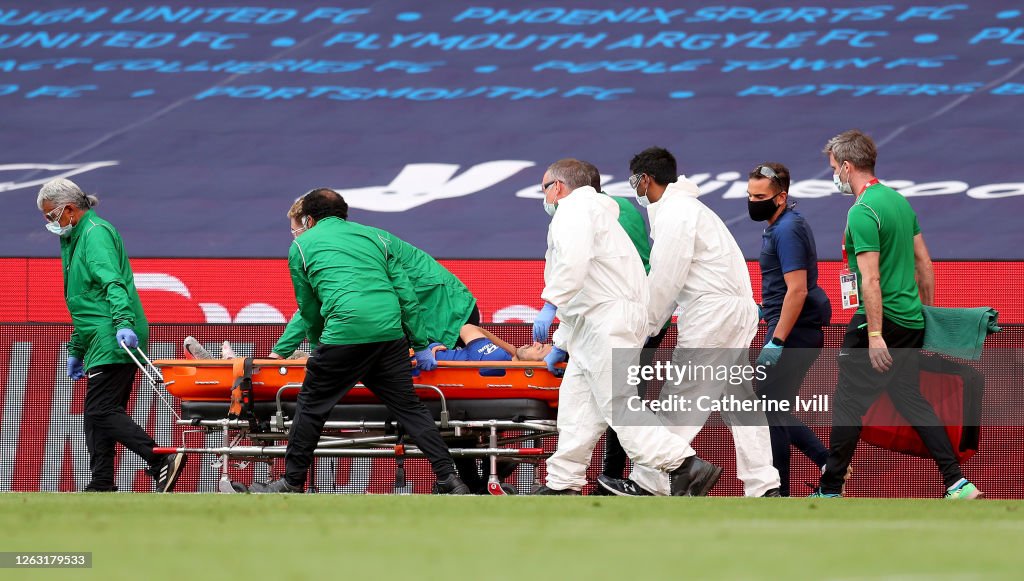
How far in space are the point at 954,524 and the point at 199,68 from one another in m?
7.83

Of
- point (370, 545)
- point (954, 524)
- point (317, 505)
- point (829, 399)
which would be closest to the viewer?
point (370, 545)

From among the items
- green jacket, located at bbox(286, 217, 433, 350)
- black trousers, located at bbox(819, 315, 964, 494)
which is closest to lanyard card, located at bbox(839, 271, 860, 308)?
black trousers, located at bbox(819, 315, 964, 494)

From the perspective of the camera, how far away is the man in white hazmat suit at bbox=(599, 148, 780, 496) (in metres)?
6.40

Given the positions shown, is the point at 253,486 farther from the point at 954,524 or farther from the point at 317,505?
the point at 954,524

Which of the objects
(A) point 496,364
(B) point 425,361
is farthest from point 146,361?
(A) point 496,364

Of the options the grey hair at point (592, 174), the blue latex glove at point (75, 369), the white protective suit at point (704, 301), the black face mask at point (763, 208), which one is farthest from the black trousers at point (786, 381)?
the blue latex glove at point (75, 369)

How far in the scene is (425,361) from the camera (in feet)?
22.2

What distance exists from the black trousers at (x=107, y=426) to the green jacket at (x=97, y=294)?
10 centimetres

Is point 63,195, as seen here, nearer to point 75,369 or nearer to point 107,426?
point 75,369

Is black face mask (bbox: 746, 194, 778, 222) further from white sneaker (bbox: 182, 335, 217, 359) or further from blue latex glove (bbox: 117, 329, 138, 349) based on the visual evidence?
blue latex glove (bbox: 117, 329, 138, 349)

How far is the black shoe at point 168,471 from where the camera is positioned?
7215 millimetres

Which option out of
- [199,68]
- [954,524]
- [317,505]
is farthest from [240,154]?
[954,524]

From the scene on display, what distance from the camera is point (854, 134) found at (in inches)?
247

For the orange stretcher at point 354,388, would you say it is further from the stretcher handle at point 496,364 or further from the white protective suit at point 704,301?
the white protective suit at point 704,301
